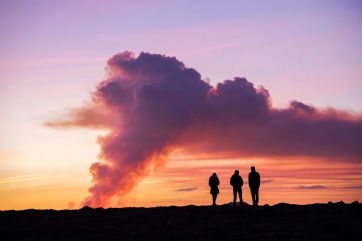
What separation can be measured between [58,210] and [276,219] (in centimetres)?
1631

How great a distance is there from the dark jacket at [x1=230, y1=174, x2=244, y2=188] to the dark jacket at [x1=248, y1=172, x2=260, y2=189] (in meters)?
0.81

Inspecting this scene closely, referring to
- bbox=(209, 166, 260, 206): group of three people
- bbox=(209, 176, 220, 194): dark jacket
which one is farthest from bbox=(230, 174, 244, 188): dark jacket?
bbox=(209, 176, 220, 194): dark jacket

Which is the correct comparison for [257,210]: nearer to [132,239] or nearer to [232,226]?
[232,226]

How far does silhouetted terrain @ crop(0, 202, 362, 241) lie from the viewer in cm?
2800

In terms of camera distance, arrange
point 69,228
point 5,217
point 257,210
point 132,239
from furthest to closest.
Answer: point 5,217 < point 257,210 < point 69,228 < point 132,239

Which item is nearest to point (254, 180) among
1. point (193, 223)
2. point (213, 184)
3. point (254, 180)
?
point (254, 180)

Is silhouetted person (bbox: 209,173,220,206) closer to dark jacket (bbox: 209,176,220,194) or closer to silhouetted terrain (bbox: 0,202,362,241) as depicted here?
dark jacket (bbox: 209,176,220,194)

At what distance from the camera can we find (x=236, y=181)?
38.0 m

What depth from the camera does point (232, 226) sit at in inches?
1174

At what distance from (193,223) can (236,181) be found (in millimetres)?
7437

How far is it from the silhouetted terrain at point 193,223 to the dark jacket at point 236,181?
1.81 metres

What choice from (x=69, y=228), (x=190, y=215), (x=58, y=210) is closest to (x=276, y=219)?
(x=190, y=215)

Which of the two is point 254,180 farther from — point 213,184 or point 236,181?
point 213,184

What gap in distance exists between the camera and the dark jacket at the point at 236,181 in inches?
1495
